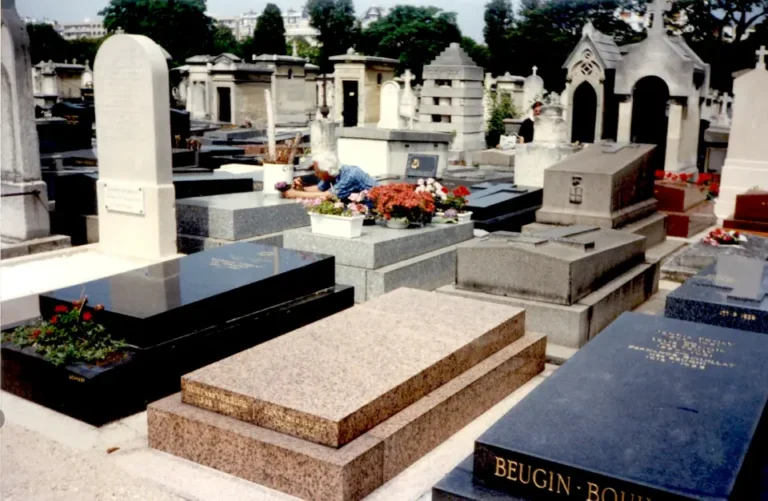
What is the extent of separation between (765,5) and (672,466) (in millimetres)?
50426

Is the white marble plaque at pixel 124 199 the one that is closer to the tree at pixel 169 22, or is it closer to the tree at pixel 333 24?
the tree at pixel 169 22

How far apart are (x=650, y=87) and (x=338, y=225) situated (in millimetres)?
13829

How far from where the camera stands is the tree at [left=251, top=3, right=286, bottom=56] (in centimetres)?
5153

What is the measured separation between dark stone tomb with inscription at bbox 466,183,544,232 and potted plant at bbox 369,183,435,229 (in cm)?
174

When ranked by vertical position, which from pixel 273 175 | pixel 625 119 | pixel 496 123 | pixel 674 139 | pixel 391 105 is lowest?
pixel 273 175

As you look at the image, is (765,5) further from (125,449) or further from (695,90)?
(125,449)

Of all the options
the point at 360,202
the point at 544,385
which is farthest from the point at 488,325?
the point at 360,202

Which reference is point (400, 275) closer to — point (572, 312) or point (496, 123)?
point (572, 312)

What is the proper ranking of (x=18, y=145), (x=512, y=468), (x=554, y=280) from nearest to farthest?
(x=512, y=468)
(x=554, y=280)
(x=18, y=145)

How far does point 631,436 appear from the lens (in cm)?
313

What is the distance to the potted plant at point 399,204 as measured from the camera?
774 cm

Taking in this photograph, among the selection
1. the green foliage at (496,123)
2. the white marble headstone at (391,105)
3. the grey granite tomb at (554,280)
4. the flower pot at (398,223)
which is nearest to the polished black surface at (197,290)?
the grey granite tomb at (554,280)

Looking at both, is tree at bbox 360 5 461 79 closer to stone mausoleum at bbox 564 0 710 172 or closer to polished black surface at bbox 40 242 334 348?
stone mausoleum at bbox 564 0 710 172

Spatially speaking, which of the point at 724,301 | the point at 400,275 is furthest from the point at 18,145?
the point at 724,301
